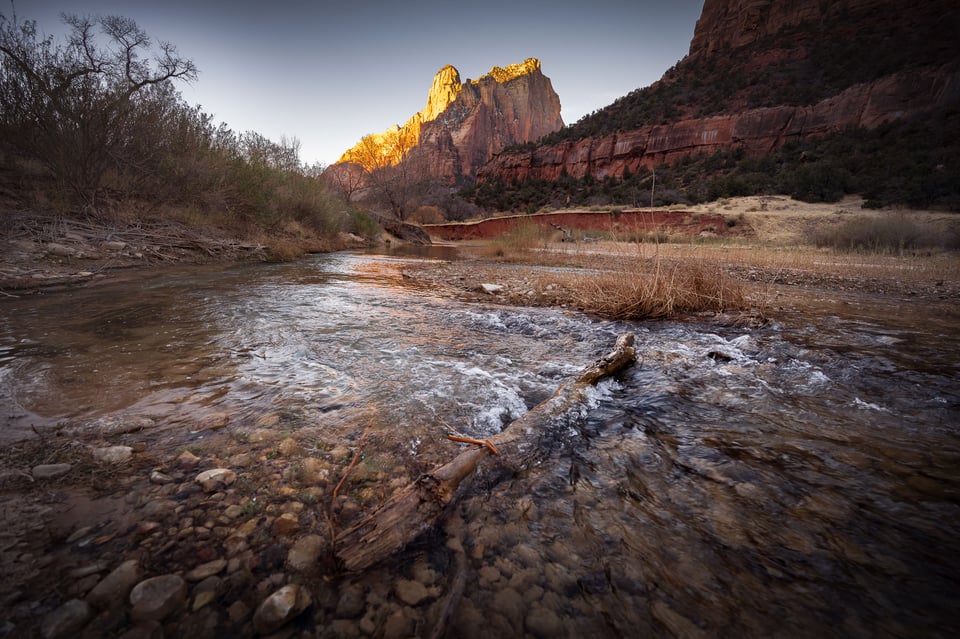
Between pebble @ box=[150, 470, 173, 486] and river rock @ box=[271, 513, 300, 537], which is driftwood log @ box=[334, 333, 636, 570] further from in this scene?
pebble @ box=[150, 470, 173, 486]

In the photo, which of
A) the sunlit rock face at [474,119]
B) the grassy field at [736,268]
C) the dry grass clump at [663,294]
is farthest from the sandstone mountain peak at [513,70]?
the dry grass clump at [663,294]

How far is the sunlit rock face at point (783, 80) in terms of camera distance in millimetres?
29641

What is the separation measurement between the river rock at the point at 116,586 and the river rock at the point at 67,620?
0.02 m

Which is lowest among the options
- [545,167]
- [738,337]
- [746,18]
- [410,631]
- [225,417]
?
[738,337]

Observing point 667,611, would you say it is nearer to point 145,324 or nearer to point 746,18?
point 145,324

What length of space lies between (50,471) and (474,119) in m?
96.3

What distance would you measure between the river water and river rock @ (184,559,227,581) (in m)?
0.60

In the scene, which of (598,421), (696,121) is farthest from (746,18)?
(598,421)

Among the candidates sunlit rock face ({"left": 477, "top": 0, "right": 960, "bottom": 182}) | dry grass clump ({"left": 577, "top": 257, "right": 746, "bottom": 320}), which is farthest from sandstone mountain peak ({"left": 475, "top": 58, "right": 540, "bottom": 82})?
dry grass clump ({"left": 577, "top": 257, "right": 746, "bottom": 320})

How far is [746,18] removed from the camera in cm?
4622

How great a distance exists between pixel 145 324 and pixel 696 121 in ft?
160

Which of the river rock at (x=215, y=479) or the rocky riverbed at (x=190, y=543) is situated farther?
the river rock at (x=215, y=479)

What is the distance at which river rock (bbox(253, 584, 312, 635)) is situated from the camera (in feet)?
2.85

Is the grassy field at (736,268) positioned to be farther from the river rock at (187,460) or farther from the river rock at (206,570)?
the river rock at (206,570)
